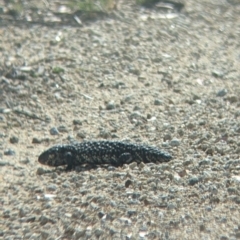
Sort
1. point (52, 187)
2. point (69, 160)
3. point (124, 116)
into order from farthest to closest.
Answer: point (124, 116) → point (69, 160) → point (52, 187)

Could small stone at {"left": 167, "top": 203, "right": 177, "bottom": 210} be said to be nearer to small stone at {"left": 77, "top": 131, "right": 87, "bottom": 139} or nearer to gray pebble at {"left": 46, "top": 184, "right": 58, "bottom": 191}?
gray pebble at {"left": 46, "top": 184, "right": 58, "bottom": 191}

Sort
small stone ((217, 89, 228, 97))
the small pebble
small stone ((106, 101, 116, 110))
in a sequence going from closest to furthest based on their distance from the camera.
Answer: the small pebble
small stone ((106, 101, 116, 110))
small stone ((217, 89, 228, 97))

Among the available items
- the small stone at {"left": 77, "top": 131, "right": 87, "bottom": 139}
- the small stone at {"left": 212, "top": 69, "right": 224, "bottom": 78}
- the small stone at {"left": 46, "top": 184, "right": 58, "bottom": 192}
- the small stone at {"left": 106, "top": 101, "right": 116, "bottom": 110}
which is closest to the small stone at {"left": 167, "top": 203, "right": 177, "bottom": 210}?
the small stone at {"left": 46, "top": 184, "right": 58, "bottom": 192}

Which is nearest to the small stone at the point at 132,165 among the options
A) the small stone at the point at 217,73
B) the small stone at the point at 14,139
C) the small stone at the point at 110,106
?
the small stone at the point at 14,139

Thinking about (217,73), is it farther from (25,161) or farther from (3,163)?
(3,163)

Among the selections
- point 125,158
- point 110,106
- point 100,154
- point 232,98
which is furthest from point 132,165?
point 232,98

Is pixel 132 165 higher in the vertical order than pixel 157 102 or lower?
higher

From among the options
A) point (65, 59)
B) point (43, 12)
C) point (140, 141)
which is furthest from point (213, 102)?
point (43, 12)
